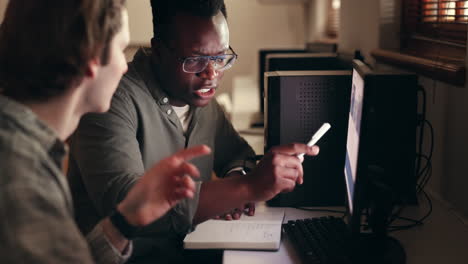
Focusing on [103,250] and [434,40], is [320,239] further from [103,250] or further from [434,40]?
[434,40]

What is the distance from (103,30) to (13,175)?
0.93 feet

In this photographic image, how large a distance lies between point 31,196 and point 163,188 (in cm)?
33

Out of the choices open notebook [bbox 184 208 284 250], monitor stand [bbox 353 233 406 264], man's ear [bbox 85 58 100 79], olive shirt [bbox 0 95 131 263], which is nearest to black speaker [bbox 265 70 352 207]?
open notebook [bbox 184 208 284 250]

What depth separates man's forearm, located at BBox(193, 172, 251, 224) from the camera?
1.18 m

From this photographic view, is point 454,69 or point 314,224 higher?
point 454,69

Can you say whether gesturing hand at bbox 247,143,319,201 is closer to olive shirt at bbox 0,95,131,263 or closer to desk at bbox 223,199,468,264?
desk at bbox 223,199,468,264

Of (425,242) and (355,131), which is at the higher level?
(355,131)

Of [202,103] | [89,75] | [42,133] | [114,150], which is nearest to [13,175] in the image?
[42,133]

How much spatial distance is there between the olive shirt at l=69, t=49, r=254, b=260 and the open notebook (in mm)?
54

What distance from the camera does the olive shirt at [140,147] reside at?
1.26 metres

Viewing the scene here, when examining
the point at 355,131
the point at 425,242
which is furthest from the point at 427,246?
the point at 355,131

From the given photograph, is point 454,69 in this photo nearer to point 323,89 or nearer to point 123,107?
point 323,89

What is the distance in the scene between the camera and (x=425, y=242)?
124 centimetres

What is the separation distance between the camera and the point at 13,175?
0.67 meters
